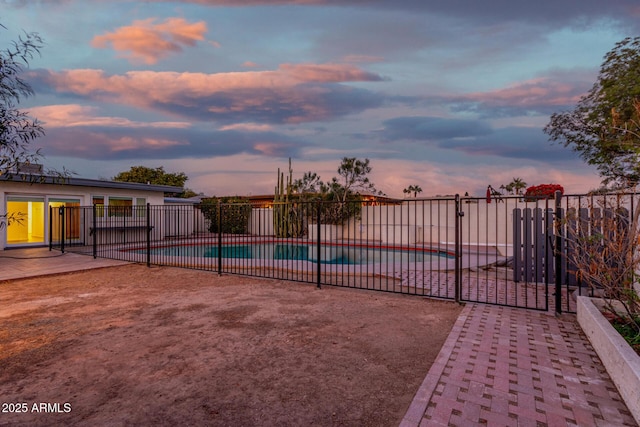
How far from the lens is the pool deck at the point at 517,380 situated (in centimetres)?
228

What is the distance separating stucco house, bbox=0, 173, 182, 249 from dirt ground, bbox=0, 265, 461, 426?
311 inches

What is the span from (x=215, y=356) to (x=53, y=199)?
14.1m

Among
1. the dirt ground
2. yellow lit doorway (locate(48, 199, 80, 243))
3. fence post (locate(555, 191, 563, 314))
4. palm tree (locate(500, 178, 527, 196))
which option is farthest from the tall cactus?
palm tree (locate(500, 178, 527, 196))

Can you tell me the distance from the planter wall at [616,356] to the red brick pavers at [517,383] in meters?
0.08

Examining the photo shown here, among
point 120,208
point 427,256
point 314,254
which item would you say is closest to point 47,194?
point 120,208

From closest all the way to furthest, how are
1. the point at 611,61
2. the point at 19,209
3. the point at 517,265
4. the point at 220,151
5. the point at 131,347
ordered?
1. the point at 131,347
2. the point at 517,265
3. the point at 611,61
4. the point at 19,209
5. the point at 220,151

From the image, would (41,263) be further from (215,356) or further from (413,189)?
(413,189)

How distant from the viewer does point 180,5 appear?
8523 mm

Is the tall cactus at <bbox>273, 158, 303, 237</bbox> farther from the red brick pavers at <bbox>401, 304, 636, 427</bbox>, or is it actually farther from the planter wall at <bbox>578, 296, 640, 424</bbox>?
the planter wall at <bbox>578, 296, 640, 424</bbox>

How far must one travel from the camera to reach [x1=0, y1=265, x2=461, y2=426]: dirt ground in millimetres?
2406

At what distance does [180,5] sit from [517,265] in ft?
35.2

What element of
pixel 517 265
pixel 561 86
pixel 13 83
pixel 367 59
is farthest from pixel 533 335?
pixel 561 86

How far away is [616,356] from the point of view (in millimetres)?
2697

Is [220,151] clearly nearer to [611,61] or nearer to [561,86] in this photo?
[561,86]
